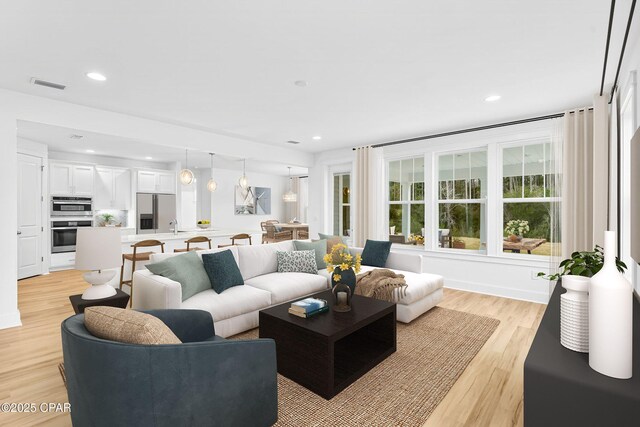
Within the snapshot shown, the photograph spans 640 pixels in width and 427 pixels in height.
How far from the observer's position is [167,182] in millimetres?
8125

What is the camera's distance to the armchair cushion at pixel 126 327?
53.2 inches

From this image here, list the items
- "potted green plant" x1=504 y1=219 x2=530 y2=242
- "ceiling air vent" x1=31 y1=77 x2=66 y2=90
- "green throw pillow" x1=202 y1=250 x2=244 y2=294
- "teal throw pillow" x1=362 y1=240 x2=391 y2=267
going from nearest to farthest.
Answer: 1. "ceiling air vent" x1=31 y1=77 x2=66 y2=90
2. "green throw pillow" x1=202 y1=250 x2=244 y2=294
3. "teal throw pillow" x1=362 y1=240 x2=391 y2=267
4. "potted green plant" x1=504 y1=219 x2=530 y2=242

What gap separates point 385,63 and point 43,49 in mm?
2803

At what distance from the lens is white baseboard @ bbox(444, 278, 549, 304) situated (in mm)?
4504

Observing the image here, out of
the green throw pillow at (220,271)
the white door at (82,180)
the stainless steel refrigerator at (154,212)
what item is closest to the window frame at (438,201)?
the green throw pillow at (220,271)

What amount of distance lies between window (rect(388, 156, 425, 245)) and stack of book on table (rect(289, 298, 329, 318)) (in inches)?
144

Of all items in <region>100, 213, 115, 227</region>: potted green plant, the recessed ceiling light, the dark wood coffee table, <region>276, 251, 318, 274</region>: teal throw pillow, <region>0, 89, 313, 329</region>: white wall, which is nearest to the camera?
the dark wood coffee table

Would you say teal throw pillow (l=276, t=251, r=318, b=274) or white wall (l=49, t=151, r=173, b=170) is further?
white wall (l=49, t=151, r=173, b=170)

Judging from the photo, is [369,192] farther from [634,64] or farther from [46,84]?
[46,84]

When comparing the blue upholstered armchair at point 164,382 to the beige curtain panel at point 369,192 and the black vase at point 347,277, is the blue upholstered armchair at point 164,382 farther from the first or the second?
the beige curtain panel at point 369,192

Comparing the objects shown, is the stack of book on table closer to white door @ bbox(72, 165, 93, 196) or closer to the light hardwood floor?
the light hardwood floor

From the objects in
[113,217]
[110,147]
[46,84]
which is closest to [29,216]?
[113,217]

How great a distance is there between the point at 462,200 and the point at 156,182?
6860mm

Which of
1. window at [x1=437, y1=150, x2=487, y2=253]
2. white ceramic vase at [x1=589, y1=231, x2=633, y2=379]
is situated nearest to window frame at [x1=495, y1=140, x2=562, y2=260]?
window at [x1=437, y1=150, x2=487, y2=253]
